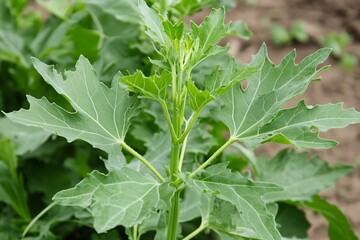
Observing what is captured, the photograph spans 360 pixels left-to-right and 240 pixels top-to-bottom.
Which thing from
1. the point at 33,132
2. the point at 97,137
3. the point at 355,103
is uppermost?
the point at 97,137

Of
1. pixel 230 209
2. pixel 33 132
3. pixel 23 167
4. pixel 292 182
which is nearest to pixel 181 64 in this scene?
pixel 230 209

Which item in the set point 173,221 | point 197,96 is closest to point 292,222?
point 173,221

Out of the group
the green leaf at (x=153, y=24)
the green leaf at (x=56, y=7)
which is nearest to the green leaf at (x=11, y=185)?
the green leaf at (x=56, y=7)

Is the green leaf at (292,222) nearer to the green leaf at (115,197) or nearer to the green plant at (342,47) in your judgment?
the green leaf at (115,197)

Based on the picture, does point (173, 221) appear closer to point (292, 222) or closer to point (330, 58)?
point (292, 222)

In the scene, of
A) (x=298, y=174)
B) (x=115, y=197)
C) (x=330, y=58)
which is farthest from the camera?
(x=330, y=58)

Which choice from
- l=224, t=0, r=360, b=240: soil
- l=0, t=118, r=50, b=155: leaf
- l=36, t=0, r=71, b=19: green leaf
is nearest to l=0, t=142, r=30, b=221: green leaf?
l=0, t=118, r=50, b=155: leaf

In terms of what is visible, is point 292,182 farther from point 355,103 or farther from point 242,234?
point 355,103
